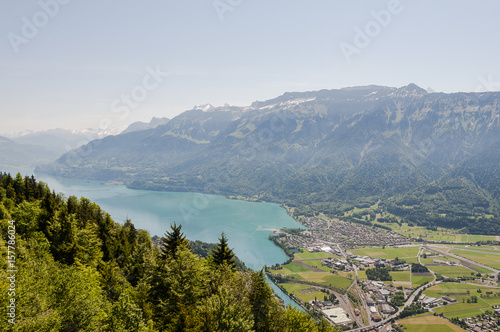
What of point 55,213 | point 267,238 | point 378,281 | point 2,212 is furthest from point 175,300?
point 267,238

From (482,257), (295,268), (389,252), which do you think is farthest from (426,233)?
(295,268)

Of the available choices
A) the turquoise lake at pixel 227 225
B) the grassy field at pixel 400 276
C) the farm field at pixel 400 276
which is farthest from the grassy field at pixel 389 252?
the turquoise lake at pixel 227 225

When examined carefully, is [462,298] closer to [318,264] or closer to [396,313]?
[396,313]

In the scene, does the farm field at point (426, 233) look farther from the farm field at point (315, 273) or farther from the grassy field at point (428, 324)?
the grassy field at point (428, 324)

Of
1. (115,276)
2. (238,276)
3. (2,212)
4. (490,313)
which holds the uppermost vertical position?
(2,212)

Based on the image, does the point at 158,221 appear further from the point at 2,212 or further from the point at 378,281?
the point at 2,212
